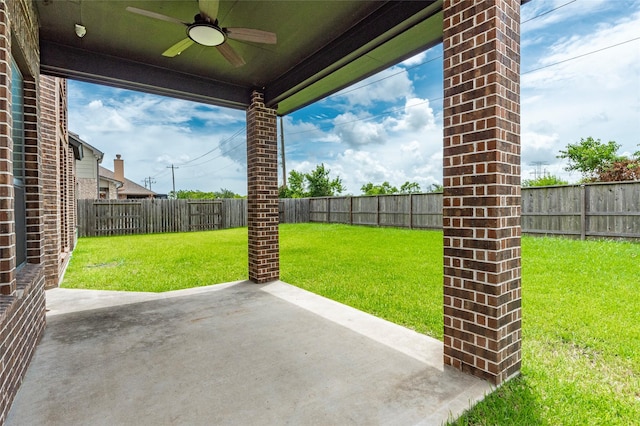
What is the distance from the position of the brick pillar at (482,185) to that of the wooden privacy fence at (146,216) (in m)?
14.5

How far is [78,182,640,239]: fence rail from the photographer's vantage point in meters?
7.60

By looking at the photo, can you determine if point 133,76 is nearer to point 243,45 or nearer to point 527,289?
point 243,45

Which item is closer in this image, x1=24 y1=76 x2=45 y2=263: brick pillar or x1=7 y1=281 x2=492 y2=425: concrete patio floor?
x1=7 y1=281 x2=492 y2=425: concrete patio floor

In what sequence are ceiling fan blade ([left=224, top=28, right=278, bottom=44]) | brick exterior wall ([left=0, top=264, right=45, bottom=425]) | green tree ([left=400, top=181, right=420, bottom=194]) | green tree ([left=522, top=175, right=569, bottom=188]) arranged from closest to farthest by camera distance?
brick exterior wall ([left=0, top=264, right=45, bottom=425]) < ceiling fan blade ([left=224, top=28, right=278, bottom=44]) < green tree ([left=522, top=175, right=569, bottom=188]) < green tree ([left=400, top=181, right=420, bottom=194])

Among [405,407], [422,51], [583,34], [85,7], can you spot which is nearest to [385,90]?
[583,34]

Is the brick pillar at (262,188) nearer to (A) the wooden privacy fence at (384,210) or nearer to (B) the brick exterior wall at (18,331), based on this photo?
(B) the brick exterior wall at (18,331)

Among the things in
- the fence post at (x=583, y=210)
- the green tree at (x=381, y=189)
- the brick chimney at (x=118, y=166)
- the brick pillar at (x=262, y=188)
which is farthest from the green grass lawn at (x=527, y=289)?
the brick chimney at (x=118, y=166)

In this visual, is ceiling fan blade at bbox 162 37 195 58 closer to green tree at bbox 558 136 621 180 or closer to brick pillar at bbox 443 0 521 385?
brick pillar at bbox 443 0 521 385

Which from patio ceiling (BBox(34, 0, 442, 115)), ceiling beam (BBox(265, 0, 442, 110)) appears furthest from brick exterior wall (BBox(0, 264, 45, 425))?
ceiling beam (BBox(265, 0, 442, 110))

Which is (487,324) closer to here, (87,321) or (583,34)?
(87,321)

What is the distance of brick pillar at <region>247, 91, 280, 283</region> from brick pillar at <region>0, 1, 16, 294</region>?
2949 millimetres

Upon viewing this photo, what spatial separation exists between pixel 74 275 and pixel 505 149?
6.81 m

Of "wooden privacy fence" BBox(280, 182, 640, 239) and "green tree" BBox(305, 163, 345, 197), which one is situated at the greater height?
"green tree" BBox(305, 163, 345, 197)

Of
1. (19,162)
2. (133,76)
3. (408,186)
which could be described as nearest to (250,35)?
(133,76)
